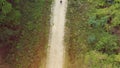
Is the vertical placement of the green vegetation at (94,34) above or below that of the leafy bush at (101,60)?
above

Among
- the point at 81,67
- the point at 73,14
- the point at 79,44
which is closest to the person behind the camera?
the point at 81,67

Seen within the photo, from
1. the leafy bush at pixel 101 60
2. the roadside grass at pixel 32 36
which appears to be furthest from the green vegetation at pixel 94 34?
the roadside grass at pixel 32 36

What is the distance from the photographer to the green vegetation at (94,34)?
19781 millimetres

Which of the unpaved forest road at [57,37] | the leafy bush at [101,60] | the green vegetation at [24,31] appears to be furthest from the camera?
the unpaved forest road at [57,37]

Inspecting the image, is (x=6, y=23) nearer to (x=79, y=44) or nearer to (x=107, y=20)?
(x=79, y=44)

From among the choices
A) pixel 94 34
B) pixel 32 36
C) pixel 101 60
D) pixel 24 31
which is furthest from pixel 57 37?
pixel 101 60

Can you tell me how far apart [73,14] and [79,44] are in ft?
12.5

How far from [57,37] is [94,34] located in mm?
2873

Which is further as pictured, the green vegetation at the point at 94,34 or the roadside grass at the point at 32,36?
the roadside grass at the point at 32,36

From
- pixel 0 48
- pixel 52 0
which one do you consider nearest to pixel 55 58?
pixel 0 48

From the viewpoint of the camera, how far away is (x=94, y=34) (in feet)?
71.8

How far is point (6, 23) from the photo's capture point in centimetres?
1997

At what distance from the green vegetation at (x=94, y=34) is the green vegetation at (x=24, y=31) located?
2.07 meters

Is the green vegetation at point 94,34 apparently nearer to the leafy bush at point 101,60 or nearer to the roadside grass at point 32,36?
the leafy bush at point 101,60
